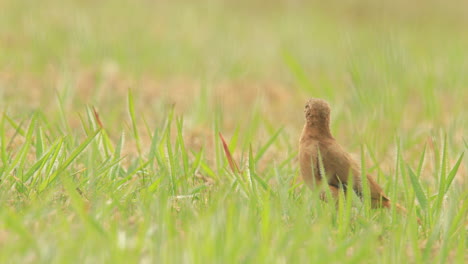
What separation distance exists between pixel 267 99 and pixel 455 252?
14.0ft

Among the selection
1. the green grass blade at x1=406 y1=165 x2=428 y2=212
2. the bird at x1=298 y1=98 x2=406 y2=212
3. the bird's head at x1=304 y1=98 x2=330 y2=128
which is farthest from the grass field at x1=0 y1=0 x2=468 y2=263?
the bird's head at x1=304 y1=98 x2=330 y2=128

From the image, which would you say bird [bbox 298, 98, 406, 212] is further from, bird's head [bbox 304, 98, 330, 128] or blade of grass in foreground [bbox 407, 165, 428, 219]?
blade of grass in foreground [bbox 407, 165, 428, 219]

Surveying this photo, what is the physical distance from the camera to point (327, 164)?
336cm

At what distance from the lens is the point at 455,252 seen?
109 inches

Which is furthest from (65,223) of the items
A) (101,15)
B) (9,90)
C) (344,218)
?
(101,15)

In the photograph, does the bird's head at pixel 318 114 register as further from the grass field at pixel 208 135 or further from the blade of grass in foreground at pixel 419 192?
the blade of grass in foreground at pixel 419 192

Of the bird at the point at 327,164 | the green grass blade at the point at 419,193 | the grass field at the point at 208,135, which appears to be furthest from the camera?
the bird at the point at 327,164

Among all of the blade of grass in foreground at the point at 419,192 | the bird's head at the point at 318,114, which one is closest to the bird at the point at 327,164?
the bird's head at the point at 318,114

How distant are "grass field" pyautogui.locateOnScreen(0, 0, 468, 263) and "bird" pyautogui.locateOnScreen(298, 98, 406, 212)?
112 mm

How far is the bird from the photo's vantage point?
334 cm

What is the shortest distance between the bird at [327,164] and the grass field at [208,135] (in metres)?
0.11

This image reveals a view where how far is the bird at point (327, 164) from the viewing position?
11.0ft

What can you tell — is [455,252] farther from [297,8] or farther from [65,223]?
[297,8]

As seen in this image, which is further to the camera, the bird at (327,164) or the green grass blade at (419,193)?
the bird at (327,164)
